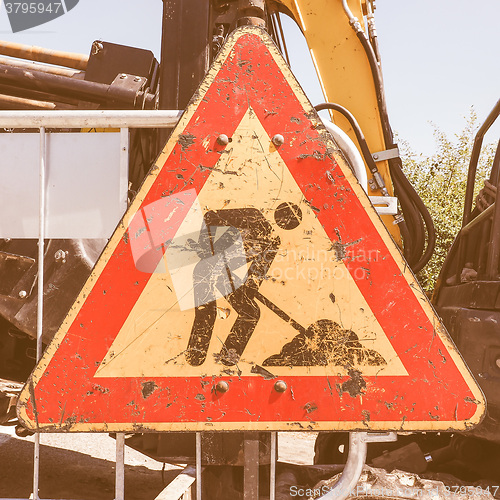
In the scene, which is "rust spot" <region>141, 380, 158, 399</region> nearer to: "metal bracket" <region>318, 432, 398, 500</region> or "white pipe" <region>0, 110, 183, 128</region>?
"metal bracket" <region>318, 432, 398, 500</region>

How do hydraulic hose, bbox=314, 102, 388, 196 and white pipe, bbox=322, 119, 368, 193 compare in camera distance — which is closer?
white pipe, bbox=322, 119, 368, 193

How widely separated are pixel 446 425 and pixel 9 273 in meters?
2.05

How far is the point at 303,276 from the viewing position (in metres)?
1.56

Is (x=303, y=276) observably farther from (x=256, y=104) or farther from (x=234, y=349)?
(x=256, y=104)

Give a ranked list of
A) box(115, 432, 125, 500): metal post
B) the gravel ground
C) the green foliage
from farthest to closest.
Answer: the green foliage, the gravel ground, box(115, 432, 125, 500): metal post

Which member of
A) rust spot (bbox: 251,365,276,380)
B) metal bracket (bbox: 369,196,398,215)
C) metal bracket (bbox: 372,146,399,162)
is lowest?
rust spot (bbox: 251,365,276,380)

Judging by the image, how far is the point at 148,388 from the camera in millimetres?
1540

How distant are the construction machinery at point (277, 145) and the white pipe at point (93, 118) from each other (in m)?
0.28

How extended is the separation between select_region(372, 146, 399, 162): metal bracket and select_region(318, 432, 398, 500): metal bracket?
1870 mm

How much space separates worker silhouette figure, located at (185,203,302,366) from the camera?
1554 mm

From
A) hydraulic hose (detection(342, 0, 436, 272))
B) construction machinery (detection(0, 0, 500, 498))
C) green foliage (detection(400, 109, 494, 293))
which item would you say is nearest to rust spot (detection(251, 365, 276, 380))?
construction machinery (detection(0, 0, 500, 498))

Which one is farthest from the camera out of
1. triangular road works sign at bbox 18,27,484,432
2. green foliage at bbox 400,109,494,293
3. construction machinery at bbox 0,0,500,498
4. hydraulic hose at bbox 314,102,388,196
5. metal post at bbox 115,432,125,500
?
green foliage at bbox 400,109,494,293

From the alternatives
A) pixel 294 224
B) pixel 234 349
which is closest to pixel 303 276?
pixel 294 224

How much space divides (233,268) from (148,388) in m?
0.43
